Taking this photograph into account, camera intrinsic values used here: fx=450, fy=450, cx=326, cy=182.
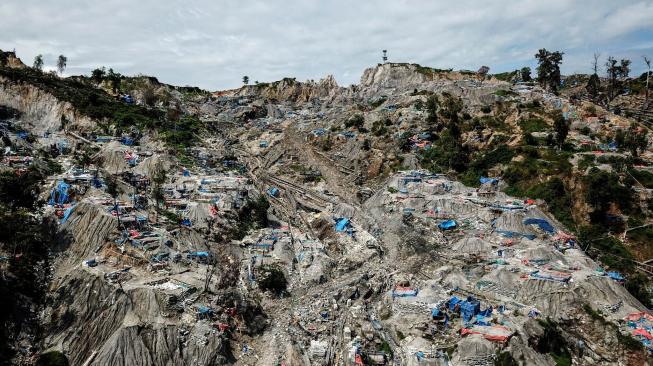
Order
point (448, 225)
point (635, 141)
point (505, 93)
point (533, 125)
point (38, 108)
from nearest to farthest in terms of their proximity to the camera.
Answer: point (448, 225) < point (635, 141) < point (533, 125) < point (38, 108) < point (505, 93)

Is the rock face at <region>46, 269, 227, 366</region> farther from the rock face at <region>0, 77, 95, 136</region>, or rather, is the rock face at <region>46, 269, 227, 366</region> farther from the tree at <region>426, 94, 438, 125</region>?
the tree at <region>426, 94, 438, 125</region>

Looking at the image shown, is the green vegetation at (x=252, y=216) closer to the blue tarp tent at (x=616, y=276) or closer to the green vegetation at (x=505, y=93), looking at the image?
the blue tarp tent at (x=616, y=276)

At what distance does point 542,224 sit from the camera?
44969mm

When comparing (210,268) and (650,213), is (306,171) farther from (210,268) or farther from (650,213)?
(650,213)

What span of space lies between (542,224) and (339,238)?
2068 centimetres

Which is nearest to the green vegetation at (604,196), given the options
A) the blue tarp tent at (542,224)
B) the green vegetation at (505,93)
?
the blue tarp tent at (542,224)

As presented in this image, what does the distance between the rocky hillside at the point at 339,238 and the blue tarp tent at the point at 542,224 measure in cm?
13

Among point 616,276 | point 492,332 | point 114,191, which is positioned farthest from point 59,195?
Answer: point 616,276

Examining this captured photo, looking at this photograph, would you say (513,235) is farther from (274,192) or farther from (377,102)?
(377,102)

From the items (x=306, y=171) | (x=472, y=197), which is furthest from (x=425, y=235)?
(x=306, y=171)

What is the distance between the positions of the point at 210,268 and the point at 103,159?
29.0 metres

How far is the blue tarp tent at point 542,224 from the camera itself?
44688 mm

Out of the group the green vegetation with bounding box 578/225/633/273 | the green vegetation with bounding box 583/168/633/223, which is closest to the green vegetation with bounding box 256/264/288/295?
the green vegetation with bounding box 578/225/633/273

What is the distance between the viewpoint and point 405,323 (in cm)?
3406
